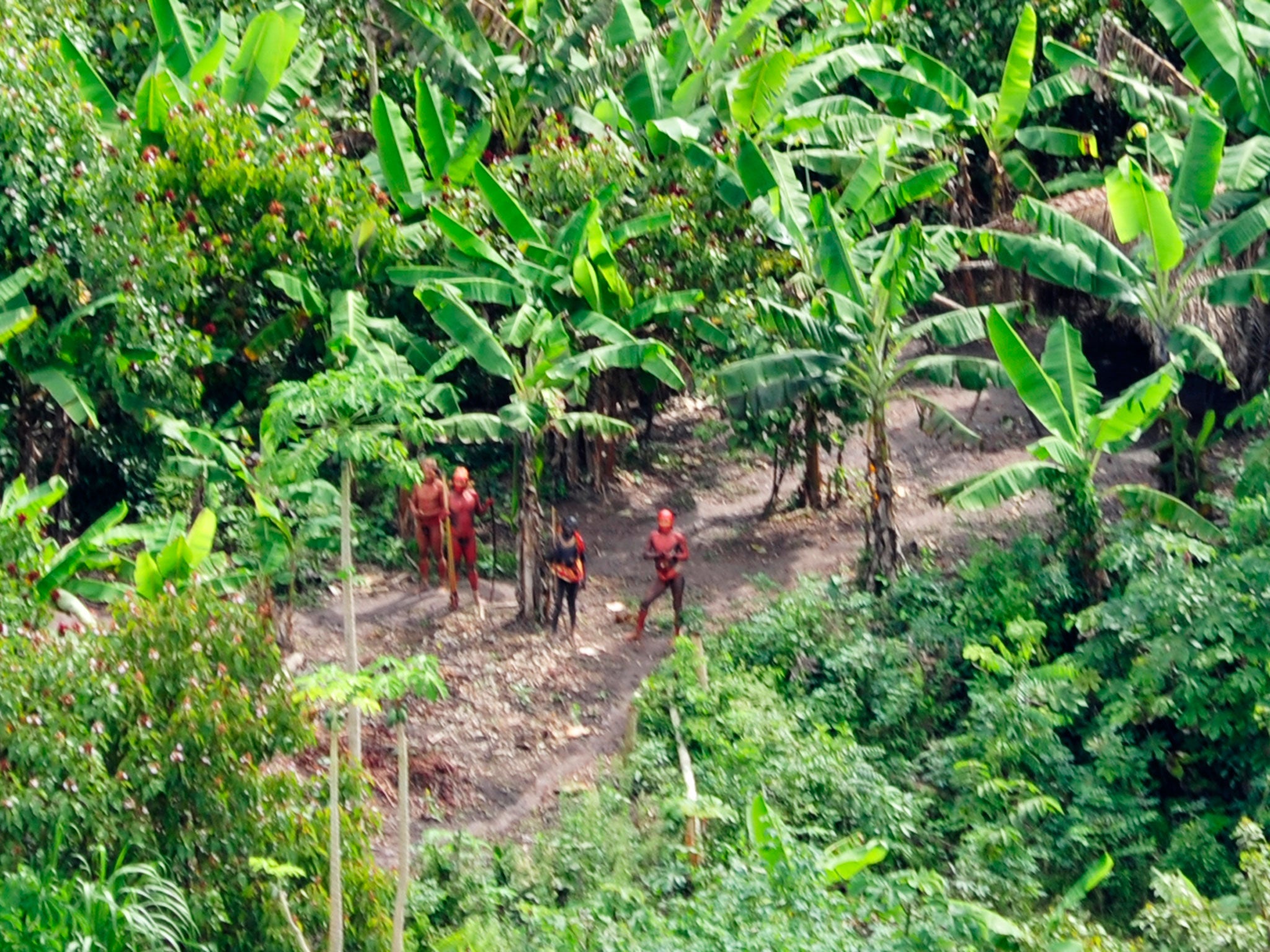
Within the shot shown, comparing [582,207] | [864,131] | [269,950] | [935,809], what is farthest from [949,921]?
[864,131]

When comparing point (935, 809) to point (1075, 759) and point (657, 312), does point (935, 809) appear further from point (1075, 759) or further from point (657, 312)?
point (657, 312)

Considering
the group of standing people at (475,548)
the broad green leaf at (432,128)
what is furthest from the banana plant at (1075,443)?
the broad green leaf at (432,128)

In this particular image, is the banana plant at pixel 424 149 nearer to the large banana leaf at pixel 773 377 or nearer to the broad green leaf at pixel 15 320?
the large banana leaf at pixel 773 377

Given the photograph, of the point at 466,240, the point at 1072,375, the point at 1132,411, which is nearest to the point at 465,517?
the point at 466,240

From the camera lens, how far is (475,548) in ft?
52.8

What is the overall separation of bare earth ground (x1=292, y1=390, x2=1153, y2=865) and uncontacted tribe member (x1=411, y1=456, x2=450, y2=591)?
0.54 meters

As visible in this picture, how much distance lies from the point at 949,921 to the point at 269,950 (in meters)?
3.97

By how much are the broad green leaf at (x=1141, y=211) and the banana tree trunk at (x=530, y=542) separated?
5320mm

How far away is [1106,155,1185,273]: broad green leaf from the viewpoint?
14164mm

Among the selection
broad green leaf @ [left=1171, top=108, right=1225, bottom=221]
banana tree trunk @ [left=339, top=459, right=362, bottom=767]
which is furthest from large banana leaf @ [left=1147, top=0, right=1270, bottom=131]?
banana tree trunk @ [left=339, top=459, right=362, bottom=767]

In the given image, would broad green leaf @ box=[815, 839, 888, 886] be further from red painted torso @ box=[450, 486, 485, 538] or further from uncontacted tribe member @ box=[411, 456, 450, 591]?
uncontacted tribe member @ box=[411, 456, 450, 591]

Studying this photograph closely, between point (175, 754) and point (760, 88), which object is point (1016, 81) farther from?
point (175, 754)

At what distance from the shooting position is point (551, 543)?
656 inches

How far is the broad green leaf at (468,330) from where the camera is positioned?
15000 millimetres
